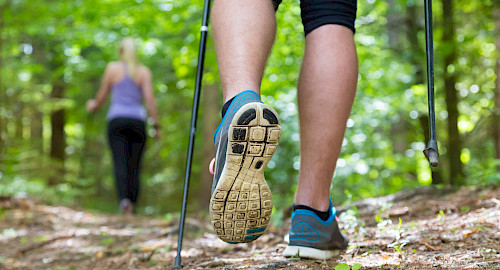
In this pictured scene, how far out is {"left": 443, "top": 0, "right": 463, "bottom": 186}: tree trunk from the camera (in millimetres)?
4707

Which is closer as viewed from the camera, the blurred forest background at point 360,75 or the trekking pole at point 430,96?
the trekking pole at point 430,96

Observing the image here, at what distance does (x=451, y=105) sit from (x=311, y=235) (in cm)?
387

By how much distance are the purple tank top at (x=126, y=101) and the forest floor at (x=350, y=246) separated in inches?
57.7

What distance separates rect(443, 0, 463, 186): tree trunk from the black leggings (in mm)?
3464

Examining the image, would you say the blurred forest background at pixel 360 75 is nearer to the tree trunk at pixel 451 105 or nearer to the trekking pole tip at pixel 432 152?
the tree trunk at pixel 451 105

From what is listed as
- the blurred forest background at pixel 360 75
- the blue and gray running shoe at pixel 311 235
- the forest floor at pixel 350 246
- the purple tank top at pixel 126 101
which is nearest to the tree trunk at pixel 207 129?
the blurred forest background at pixel 360 75

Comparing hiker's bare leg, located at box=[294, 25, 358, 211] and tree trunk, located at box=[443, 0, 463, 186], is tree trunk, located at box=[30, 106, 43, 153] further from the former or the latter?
hiker's bare leg, located at box=[294, 25, 358, 211]

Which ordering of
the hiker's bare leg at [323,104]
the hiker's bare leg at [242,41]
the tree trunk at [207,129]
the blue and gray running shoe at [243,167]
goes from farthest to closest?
1. the tree trunk at [207,129]
2. the hiker's bare leg at [323,104]
3. the hiker's bare leg at [242,41]
4. the blue and gray running shoe at [243,167]

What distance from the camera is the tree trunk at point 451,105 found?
4.71 meters

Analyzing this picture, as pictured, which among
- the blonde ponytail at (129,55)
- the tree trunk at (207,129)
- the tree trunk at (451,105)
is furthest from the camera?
the tree trunk at (207,129)

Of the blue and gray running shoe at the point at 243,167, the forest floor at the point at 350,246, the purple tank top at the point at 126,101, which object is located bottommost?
the forest floor at the point at 350,246

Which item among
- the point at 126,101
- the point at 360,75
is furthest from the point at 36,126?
the point at 360,75

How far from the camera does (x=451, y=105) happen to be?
192 inches

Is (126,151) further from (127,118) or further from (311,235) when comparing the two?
(311,235)
